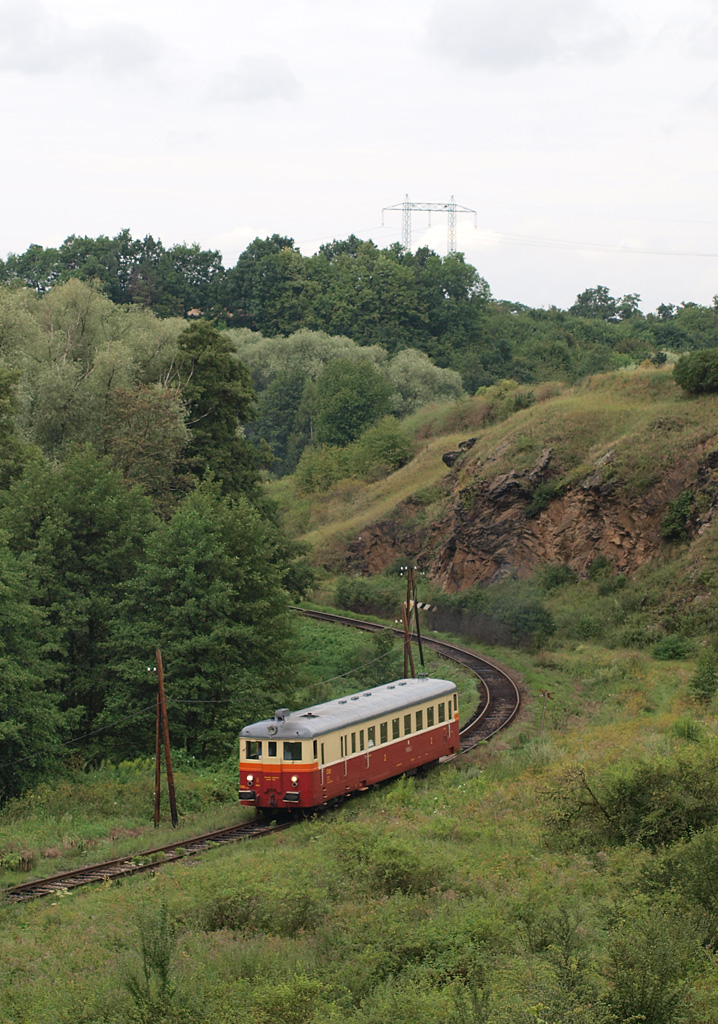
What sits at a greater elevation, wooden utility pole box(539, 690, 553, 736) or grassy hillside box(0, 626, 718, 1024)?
grassy hillside box(0, 626, 718, 1024)

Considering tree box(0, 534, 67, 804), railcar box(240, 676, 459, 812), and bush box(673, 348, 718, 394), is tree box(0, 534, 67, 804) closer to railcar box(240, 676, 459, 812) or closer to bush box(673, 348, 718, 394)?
railcar box(240, 676, 459, 812)

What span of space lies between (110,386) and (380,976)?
38140 millimetres

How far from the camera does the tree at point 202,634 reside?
1337 inches

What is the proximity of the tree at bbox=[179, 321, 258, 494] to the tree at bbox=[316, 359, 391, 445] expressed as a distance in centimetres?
3765

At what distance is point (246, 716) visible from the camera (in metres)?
34.3

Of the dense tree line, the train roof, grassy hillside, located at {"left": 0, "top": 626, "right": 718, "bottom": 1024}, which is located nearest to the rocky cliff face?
the train roof

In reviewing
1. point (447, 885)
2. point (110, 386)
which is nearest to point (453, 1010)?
point (447, 885)

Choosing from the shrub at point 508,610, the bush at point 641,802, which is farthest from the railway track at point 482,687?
the bush at point 641,802

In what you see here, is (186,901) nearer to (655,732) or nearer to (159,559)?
(655,732)

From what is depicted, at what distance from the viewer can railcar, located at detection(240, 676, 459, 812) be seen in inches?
931

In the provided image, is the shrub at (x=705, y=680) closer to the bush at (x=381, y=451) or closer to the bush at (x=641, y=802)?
the bush at (x=641, y=802)

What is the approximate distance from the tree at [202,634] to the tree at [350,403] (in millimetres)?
55026

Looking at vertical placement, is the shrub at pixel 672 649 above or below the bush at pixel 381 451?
below

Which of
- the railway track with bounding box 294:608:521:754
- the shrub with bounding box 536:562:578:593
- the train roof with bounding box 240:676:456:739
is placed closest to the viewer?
the train roof with bounding box 240:676:456:739
